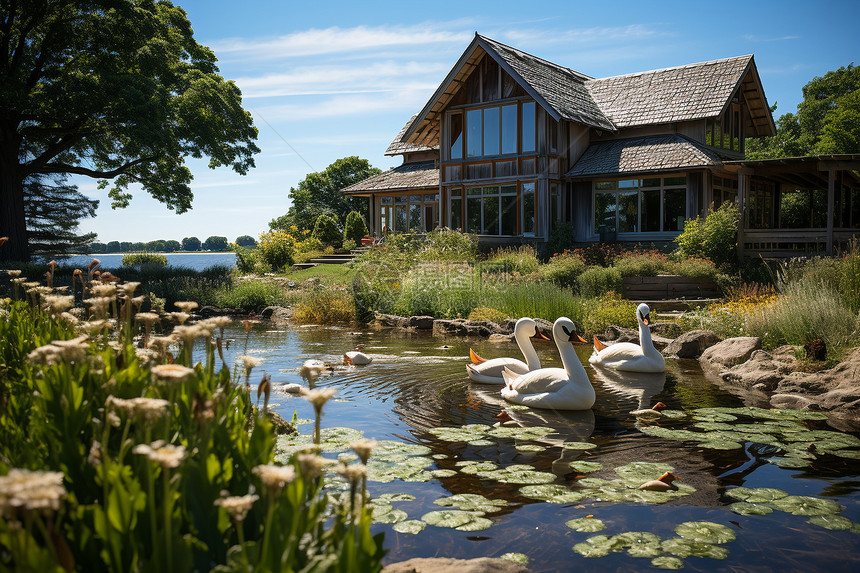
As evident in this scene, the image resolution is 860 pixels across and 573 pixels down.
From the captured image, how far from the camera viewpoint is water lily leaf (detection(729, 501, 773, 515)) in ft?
14.5

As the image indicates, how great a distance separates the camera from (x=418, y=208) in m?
33.2

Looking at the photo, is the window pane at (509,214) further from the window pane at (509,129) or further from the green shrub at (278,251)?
the green shrub at (278,251)

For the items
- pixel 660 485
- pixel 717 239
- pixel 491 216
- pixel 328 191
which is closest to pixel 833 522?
pixel 660 485

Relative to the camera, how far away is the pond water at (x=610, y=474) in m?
3.94

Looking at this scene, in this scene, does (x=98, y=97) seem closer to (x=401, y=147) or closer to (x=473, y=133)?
(x=473, y=133)

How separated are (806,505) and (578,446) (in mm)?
1938

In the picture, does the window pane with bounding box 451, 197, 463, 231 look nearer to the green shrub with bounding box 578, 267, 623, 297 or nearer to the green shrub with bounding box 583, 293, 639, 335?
the green shrub with bounding box 578, 267, 623, 297

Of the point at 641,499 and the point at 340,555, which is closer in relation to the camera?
the point at 340,555

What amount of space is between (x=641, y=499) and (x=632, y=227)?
2208 centimetres

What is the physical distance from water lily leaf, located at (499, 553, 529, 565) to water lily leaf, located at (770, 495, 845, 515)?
1975 millimetres

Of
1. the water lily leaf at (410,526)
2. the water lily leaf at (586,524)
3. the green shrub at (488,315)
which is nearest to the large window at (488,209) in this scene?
the green shrub at (488,315)

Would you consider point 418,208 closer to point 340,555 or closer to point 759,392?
point 759,392

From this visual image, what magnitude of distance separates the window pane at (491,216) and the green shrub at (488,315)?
12179 millimetres

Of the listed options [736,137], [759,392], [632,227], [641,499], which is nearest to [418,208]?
[632,227]
